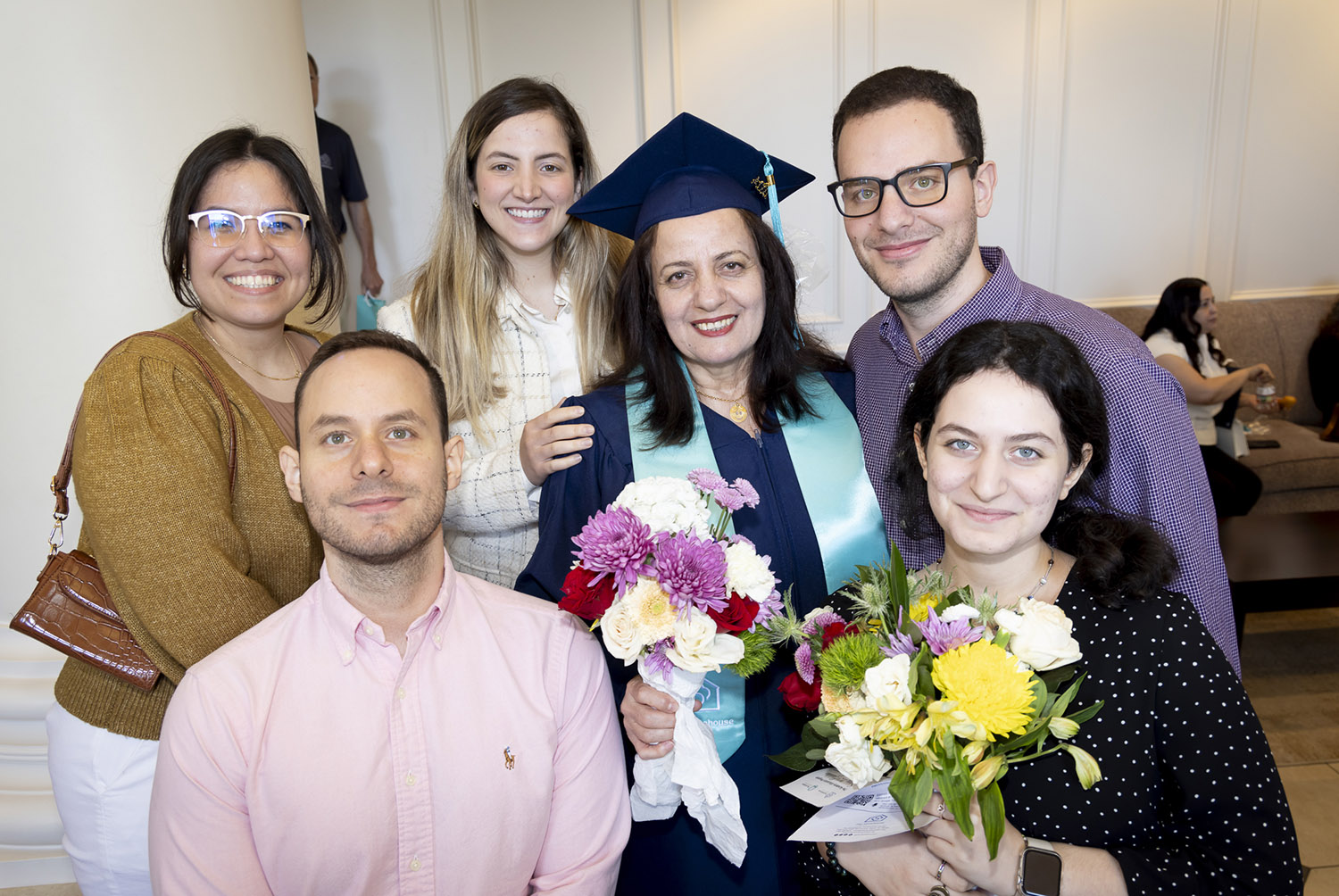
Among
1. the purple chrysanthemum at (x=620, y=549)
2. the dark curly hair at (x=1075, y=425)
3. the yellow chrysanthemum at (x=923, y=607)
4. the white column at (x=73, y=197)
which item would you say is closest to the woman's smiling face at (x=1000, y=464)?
the dark curly hair at (x=1075, y=425)

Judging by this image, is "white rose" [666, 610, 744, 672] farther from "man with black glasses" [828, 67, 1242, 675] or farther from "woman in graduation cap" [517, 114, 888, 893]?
"man with black glasses" [828, 67, 1242, 675]

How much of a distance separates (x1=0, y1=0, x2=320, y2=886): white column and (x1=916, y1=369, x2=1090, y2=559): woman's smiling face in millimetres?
2322

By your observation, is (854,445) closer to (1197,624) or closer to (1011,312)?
(1011,312)

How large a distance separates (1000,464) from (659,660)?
0.66 meters

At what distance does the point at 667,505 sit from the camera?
1.46 m

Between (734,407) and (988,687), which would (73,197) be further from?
(988,687)

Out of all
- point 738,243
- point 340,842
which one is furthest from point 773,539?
point 340,842

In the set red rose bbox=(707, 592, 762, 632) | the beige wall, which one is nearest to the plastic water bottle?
the beige wall

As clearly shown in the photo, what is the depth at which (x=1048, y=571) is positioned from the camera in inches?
64.8

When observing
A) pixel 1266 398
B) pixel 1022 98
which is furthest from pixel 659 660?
pixel 1022 98

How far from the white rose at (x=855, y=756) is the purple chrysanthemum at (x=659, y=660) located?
0.29 m

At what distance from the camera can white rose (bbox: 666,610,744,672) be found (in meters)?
1.40

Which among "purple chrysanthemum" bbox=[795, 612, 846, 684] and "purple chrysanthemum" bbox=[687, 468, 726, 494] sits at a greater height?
"purple chrysanthemum" bbox=[687, 468, 726, 494]

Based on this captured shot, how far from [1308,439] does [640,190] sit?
5.38 meters
